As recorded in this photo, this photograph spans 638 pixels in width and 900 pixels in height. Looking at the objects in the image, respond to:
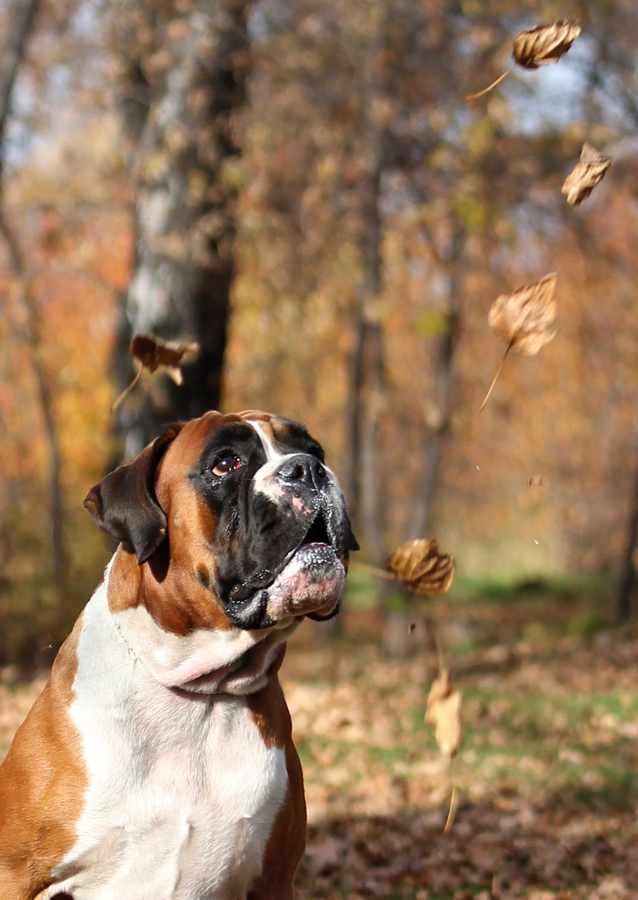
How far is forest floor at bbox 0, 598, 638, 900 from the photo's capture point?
496 cm

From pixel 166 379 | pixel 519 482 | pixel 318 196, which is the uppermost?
pixel 318 196

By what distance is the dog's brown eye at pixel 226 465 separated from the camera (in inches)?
135

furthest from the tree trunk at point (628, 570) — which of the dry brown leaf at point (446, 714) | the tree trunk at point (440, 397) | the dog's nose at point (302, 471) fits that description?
the dog's nose at point (302, 471)

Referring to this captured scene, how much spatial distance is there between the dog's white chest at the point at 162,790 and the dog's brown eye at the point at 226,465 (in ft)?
2.04

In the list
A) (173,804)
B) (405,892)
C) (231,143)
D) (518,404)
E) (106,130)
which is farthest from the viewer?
(518,404)

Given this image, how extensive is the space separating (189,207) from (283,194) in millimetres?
4186

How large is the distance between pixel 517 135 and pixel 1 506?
7.02 m

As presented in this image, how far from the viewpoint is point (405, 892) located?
4.73m

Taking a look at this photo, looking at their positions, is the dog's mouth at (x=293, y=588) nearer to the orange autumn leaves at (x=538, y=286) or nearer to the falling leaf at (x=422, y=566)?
the falling leaf at (x=422, y=566)

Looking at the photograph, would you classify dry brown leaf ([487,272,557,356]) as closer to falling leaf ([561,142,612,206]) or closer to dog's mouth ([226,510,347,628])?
falling leaf ([561,142,612,206])

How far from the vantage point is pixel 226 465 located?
11.3 feet

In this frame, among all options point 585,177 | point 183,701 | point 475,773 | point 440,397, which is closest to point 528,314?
point 585,177

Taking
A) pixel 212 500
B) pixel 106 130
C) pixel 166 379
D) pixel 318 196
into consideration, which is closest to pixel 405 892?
pixel 212 500

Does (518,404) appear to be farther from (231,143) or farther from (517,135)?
(231,143)
